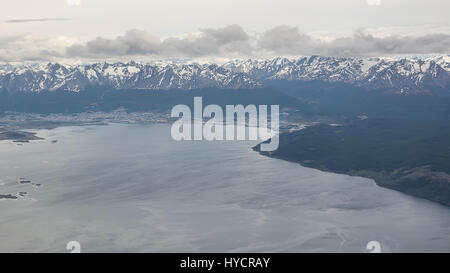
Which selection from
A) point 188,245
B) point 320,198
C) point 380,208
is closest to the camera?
point 188,245

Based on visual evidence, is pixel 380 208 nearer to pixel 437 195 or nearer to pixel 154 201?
pixel 437 195

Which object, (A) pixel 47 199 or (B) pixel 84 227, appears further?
(A) pixel 47 199

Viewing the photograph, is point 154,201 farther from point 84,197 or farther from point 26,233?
point 26,233

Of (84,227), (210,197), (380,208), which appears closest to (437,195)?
(380,208)
